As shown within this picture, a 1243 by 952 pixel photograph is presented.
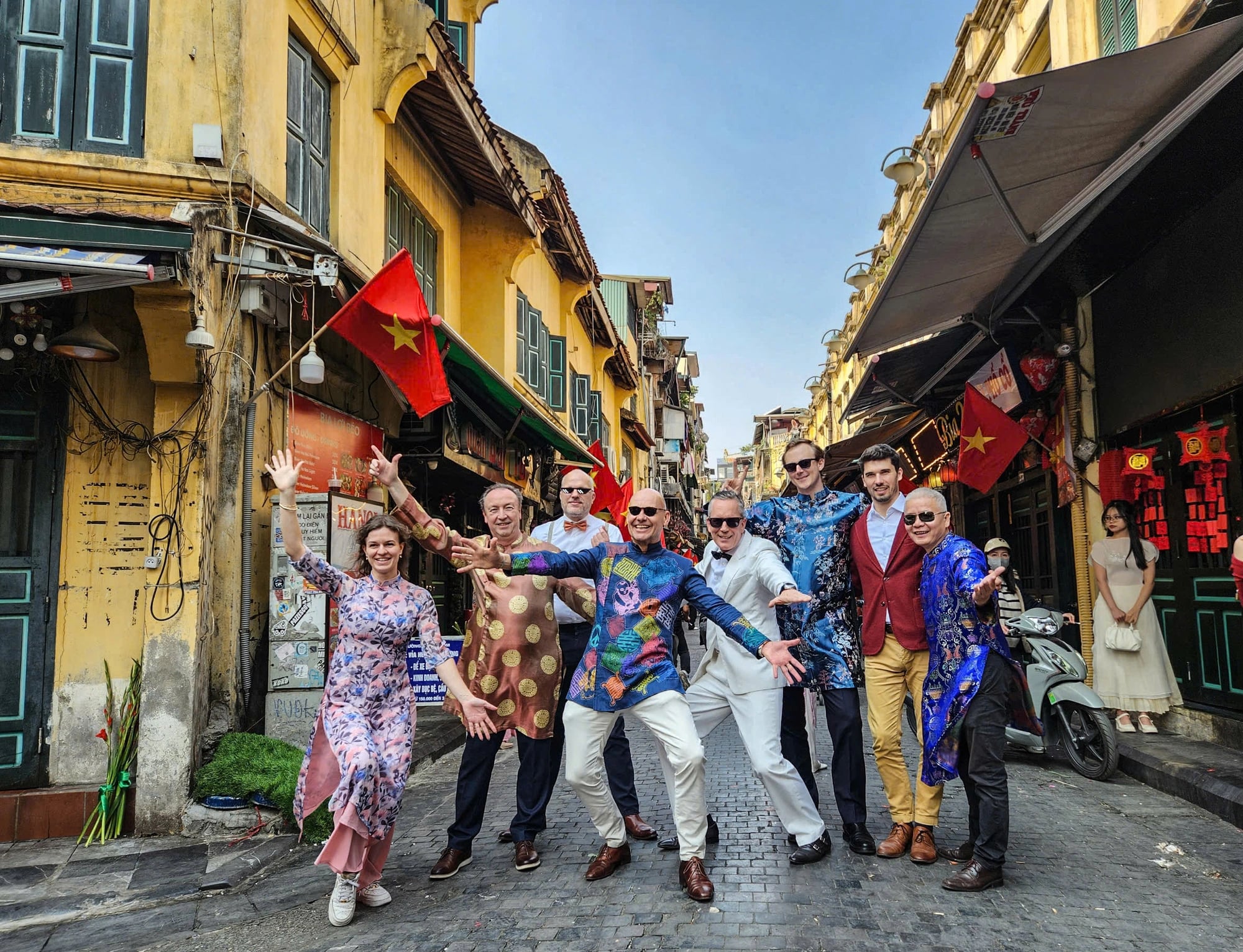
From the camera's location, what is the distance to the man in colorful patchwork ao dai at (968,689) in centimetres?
426

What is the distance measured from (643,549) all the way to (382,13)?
714cm

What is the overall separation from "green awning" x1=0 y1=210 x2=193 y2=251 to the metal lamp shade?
0.68 meters

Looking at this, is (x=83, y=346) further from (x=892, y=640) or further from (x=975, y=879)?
(x=975, y=879)

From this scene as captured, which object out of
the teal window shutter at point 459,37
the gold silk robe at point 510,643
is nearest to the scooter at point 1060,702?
the gold silk robe at point 510,643

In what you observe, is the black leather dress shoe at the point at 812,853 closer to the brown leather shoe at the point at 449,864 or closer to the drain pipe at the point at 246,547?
the brown leather shoe at the point at 449,864

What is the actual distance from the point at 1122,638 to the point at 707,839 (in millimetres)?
4563

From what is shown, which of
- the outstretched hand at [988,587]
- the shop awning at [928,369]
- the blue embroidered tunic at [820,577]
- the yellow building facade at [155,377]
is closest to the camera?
the outstretched hand at [988,587]

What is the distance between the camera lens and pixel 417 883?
455 centimetres

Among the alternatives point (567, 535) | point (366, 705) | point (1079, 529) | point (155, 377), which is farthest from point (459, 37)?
point (366, 705)

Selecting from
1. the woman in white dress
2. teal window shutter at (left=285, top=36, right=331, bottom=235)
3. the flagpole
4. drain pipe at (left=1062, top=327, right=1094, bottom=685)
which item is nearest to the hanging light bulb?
the flagpole

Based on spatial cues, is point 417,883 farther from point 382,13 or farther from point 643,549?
point 382,13

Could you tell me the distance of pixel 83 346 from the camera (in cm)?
566

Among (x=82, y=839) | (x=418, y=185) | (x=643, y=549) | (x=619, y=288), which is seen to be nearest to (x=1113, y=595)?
(x=643, y=549)

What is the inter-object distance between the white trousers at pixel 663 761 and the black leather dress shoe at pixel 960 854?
1.34 meters
